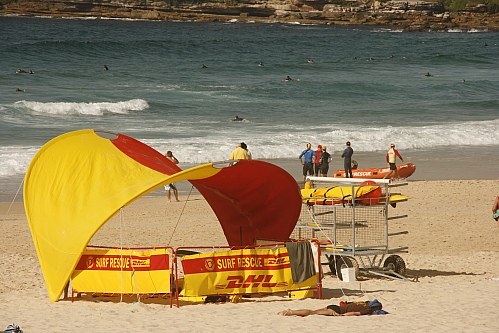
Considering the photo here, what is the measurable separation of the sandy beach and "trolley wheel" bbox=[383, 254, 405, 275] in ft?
0.68

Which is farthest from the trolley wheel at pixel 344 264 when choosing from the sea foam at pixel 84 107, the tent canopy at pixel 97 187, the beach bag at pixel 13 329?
the sea foam at pixel 84 107

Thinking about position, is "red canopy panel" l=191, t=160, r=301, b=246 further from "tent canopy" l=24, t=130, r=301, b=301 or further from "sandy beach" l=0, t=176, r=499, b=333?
"sandy beach" l=0, t=176, r=499, b=333

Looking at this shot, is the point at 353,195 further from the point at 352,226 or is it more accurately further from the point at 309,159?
the point at 309,159

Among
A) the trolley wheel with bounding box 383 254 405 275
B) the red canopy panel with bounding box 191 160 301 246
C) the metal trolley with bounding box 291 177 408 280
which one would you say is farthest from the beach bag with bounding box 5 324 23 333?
the trolley wheel with bounding box 383 254 405 275

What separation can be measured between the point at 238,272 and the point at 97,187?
2.14m

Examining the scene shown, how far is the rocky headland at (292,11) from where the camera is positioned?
107 meters

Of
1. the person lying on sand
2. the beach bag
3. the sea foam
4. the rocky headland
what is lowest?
the person lying on sand

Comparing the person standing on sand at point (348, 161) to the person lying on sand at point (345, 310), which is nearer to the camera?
the person lying on sand at point (345, 310)

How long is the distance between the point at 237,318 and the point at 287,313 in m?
0.63

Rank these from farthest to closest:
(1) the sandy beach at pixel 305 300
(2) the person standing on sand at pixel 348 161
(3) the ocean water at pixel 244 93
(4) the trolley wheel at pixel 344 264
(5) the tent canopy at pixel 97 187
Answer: (3) the ocean water at pixel 244 93
(2) the person standing on sand at pixel 348 161
(4) the trolley wheel at pixel 344 264
(5) the tent canopy at pixel 97 187
(1) the sandy beach at pixel 305 300

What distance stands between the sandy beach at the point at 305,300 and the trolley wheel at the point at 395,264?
208 mm

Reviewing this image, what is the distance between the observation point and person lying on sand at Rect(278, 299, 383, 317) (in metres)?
11.1

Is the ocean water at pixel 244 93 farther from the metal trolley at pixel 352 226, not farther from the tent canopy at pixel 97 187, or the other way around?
the metal trolley at pixel 352 226

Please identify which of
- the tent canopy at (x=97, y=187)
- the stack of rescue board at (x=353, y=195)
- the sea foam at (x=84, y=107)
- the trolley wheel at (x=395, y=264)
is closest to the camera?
the tent canopy at (x=97, y=187)
